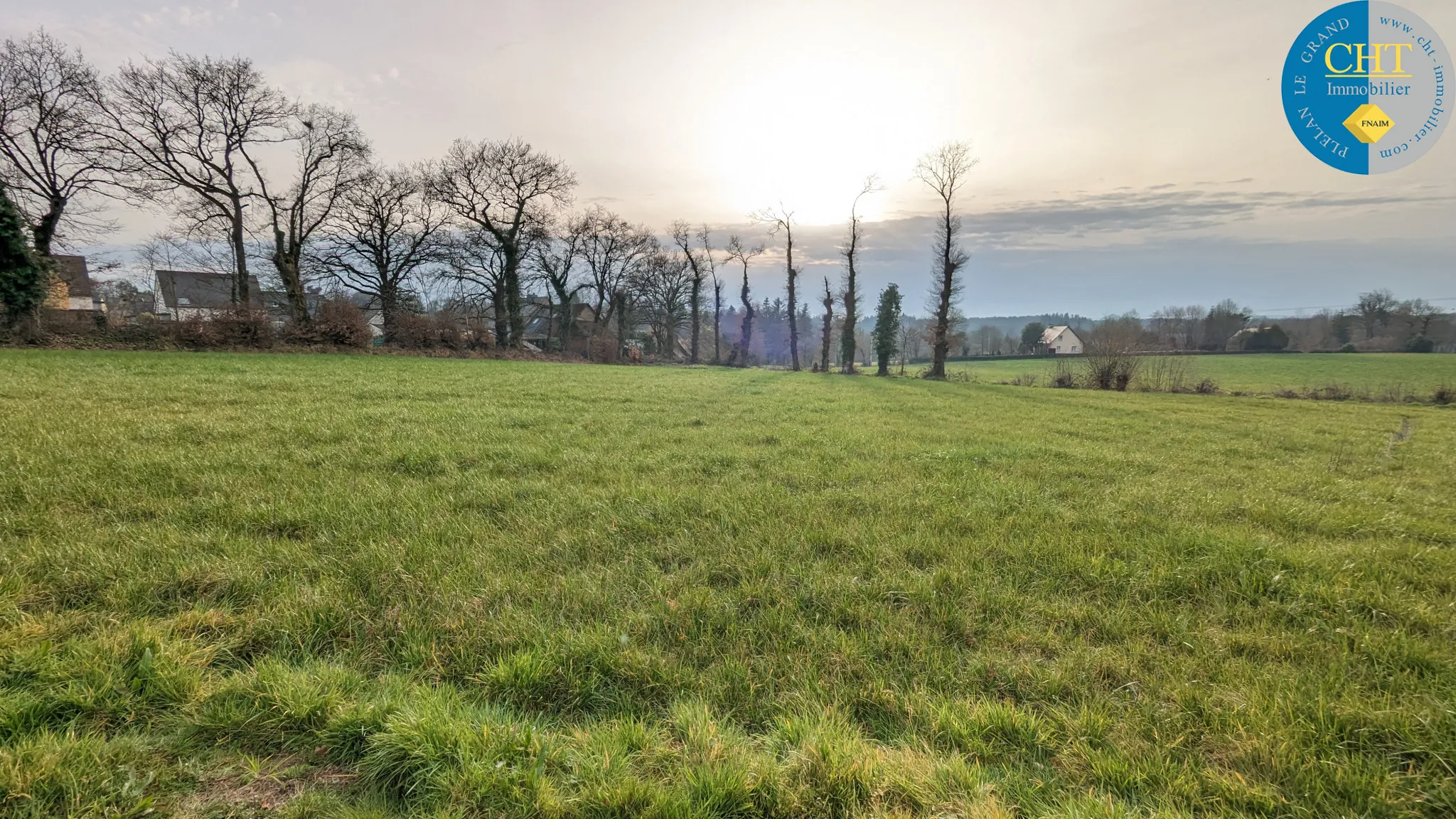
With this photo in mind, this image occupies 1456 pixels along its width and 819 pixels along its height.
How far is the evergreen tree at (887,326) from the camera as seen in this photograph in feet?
137

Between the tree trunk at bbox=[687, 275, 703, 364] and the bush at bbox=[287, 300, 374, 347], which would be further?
the tree trunk at bbox=[687, 275, 703, 364]

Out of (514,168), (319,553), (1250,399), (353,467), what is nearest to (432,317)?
(514,168)

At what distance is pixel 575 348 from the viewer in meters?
49.0

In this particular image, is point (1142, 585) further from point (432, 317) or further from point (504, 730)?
point (432, 317)

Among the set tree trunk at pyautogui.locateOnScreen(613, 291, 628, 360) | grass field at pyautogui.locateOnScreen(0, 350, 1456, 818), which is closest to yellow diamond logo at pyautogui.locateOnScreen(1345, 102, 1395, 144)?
grass field at pyautogui.locateOnScreen(0, 350, 1456, 818)

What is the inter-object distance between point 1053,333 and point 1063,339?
220cm

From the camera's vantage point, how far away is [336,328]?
2666 cm

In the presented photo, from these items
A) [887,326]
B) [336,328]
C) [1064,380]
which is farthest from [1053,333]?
[336,328]

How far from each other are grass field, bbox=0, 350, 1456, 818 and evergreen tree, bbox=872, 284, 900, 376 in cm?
3581

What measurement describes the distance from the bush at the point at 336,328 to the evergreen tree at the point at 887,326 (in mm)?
35072

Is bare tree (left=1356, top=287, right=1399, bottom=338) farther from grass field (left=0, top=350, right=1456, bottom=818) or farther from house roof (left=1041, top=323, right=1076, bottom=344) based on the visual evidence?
grass field (left=0, top=350, right=1456, bottom=818)

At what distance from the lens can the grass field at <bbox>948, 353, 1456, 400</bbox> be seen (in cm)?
3111

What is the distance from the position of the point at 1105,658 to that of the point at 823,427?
691 cm

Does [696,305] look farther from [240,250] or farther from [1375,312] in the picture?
[1375,312]
